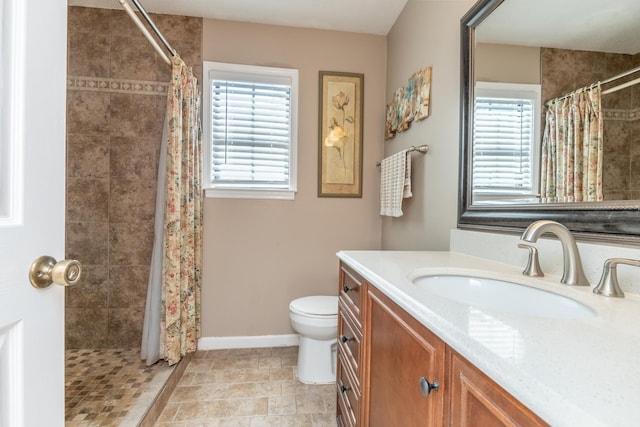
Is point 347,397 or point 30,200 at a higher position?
point 30,200

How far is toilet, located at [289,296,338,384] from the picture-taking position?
179 centimetres

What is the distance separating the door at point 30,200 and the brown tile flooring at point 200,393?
1100 millimetres

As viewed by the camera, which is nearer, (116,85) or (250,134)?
(116,85)

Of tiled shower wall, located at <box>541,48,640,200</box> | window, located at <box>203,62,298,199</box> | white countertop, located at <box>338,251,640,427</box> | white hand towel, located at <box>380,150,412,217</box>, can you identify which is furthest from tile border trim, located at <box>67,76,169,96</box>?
tiled shower wall, located at <box>541,48,640,200</box>

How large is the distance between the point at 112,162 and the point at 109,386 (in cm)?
145

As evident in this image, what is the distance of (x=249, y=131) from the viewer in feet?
7.62

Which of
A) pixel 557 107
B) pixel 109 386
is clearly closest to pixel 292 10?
pixel 557 107

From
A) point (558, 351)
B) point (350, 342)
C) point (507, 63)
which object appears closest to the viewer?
point (558, 351)

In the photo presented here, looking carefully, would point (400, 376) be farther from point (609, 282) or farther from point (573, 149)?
point (573, 149)

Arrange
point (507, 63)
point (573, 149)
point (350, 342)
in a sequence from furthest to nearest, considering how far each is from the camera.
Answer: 1. point (350, 342)
2. point (507, 63)
3. point (573, 149)

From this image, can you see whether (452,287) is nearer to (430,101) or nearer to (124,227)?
(430,101)

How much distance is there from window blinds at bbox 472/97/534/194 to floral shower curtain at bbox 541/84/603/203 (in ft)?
0.25

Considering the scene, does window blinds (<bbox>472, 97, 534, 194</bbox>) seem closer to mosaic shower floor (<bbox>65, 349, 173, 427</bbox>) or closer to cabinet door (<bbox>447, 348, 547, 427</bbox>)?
cabinet door (<bbox>447, 348, 547, 427</bbox>)

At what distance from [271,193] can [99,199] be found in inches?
47.9
